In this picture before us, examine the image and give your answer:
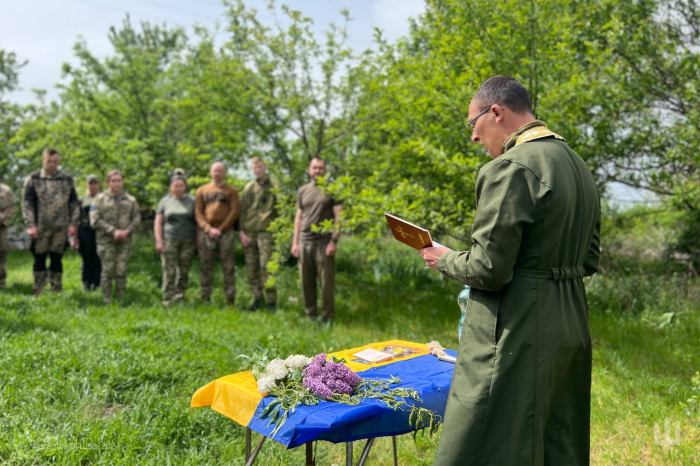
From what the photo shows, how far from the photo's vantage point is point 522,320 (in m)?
2.30

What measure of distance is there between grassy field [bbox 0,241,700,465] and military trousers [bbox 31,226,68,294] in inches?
12.4

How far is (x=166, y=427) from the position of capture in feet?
13.7

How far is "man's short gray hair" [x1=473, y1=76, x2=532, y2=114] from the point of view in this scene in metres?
2.53

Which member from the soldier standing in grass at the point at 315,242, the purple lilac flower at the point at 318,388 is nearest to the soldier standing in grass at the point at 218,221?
the soldier standing in grass at the point at 315,242

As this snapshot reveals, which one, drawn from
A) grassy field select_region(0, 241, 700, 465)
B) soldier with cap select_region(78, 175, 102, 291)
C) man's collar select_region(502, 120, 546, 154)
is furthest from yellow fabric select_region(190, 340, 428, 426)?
soldier with cap select_region(78, 175, 102, 291)

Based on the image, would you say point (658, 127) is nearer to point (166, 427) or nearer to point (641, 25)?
point (641, 25)

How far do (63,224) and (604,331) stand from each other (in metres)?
7.78

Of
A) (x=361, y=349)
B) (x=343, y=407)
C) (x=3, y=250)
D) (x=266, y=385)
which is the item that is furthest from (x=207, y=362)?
(x=3, y=250)

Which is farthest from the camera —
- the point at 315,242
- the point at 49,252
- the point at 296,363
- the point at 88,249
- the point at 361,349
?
the point at 88,249

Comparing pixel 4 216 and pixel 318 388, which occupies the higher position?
pixel 4 216

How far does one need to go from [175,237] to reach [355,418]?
6791 millimetres

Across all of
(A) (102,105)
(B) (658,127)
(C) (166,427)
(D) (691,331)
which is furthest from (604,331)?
(A) (102,105)
